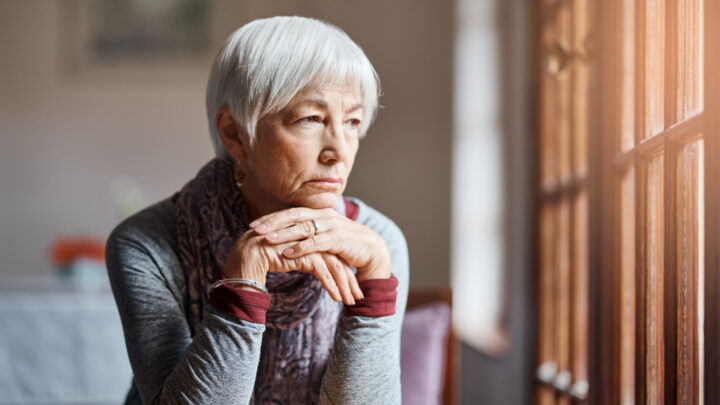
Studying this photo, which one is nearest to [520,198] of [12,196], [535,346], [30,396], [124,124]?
[535,346]

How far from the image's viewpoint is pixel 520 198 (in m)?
2.14

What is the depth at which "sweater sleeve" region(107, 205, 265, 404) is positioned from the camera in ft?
2.71

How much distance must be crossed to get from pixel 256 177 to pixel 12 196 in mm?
3336

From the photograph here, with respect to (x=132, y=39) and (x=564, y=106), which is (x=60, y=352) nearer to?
(x=564, y=106)

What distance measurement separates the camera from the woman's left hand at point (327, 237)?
86 cm

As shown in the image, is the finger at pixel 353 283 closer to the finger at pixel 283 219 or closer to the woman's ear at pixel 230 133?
the finger at pixel 283 219

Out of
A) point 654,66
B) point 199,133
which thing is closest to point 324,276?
point 654,66

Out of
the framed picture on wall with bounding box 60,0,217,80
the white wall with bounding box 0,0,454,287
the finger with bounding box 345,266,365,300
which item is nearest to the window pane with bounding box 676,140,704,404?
the finger with bounding box 345,266,365,300

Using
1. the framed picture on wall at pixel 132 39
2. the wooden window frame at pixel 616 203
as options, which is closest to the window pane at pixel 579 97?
the wooden window frame at pixel 616 203

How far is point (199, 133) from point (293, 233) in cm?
309

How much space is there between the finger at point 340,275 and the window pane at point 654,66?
0.47 m

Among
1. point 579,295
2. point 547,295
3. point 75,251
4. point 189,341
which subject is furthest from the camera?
point 75,251

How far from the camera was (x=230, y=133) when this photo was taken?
0.95 metres

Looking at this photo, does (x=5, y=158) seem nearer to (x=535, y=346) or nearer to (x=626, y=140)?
(x=535, y=346)
